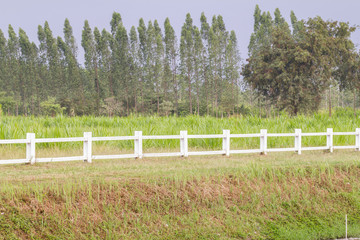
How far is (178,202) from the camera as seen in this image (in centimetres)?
927

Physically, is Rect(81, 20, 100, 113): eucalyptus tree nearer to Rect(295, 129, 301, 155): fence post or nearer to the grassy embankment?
Rect(295, 129, 301, 155): fence post

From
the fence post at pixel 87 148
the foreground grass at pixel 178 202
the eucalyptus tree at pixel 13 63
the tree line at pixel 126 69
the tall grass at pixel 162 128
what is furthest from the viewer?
the eucalyptus tree at pixel 13 63

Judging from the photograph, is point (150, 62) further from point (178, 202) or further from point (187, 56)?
point (178, 202)

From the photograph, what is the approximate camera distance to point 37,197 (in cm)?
845

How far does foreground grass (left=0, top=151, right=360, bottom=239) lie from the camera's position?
823 cm

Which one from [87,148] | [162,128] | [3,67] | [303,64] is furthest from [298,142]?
[3,67]

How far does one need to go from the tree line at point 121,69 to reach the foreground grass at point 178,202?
5217cm

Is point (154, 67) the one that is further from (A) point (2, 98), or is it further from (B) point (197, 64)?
(A) point (2, 98)

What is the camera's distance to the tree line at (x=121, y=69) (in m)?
67.7

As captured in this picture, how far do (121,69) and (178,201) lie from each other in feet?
207

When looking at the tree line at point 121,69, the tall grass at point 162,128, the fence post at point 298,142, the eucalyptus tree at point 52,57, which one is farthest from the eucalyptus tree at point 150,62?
the fence post at point 298,142

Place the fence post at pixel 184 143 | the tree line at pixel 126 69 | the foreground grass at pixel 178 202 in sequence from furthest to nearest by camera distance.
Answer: the tree line at pixel 126 69
the fence post at pixel 184 143
the foreground grass at pixel 178 202

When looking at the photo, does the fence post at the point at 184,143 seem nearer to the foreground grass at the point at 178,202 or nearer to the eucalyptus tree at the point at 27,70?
the foreground grass at the point at 178,202

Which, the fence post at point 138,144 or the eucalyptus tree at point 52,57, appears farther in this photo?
the eucalyptus tree at point 52,57
